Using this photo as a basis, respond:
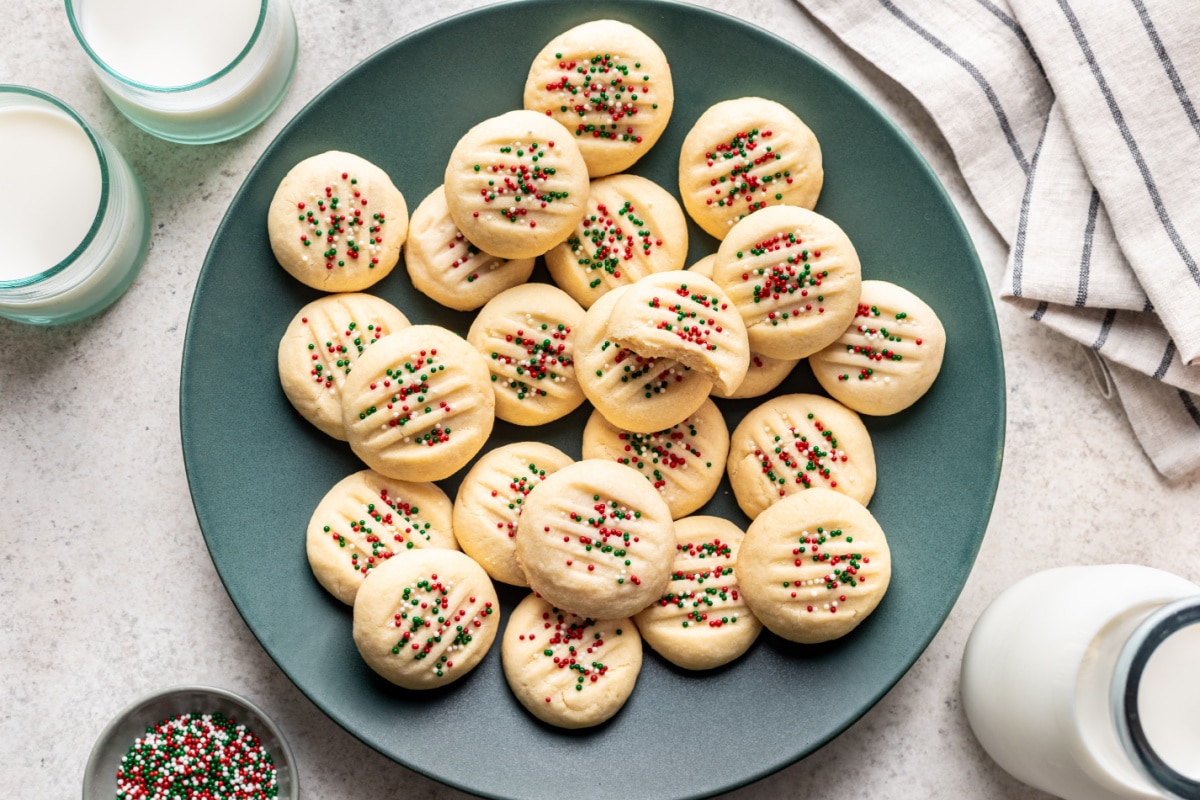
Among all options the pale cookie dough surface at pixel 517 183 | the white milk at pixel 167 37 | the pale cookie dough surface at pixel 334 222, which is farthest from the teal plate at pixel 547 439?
the white milk at pixel 167 37

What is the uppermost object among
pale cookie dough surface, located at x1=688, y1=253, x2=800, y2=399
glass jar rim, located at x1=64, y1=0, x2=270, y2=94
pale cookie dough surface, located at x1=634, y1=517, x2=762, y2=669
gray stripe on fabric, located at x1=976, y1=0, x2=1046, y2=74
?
gray stripe on fabric, located at x1=976, y1=0, x2=1046, y2=74

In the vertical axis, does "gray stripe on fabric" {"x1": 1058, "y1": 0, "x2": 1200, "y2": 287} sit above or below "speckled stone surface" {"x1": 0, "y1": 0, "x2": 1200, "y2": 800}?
above

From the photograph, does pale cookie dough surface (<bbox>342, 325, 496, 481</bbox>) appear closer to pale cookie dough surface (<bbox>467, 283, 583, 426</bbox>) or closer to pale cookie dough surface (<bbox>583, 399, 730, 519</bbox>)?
pale cookie dough surface (<bbox>467, 283, 583, 426</bbox>)

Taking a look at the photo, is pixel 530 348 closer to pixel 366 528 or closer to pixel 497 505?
pixel 497 505

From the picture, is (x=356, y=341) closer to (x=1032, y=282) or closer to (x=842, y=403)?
(x=842, y=403)

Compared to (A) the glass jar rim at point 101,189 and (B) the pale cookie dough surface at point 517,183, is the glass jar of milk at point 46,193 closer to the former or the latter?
(A) the glass jar rim at point 101,189

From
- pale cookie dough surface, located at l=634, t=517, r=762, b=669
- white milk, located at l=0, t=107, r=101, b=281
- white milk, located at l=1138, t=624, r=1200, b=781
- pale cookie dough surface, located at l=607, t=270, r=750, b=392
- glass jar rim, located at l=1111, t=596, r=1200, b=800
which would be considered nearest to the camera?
glass jar rim, located at l=1111, t=596, r=1200, b=800

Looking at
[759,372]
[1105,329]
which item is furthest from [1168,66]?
[759,372]

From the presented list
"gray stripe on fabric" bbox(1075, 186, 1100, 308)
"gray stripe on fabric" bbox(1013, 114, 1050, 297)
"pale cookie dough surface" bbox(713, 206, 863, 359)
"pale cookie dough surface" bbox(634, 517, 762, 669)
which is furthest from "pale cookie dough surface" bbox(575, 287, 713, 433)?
"gray stripe on fabric" bbox(1075, 186, 1100, 308)
